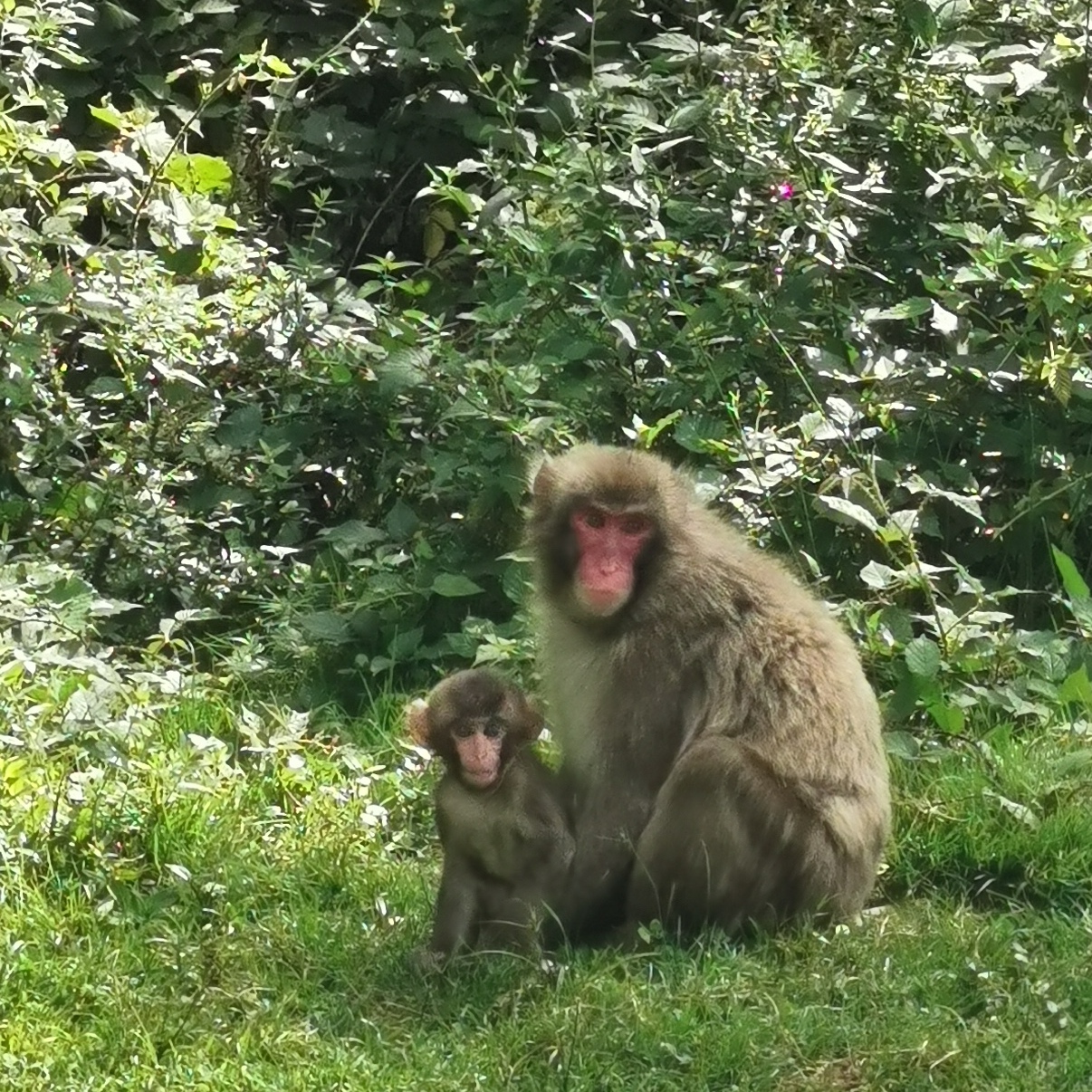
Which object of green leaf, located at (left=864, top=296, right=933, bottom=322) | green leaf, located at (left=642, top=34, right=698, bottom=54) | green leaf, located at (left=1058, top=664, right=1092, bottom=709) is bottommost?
green leaf, located at (left=1058, top=664, right=1092, bottom=709)

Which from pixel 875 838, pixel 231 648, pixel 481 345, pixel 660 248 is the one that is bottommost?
pixel 231 648

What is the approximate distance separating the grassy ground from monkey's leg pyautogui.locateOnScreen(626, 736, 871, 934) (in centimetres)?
11

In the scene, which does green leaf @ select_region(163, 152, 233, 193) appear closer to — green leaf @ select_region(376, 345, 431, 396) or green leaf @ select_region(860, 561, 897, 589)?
green leaf @ select_region(376, 345, 431, 396)

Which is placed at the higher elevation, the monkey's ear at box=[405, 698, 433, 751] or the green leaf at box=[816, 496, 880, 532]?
the green leaf at box=[816, 496, 880, 532]

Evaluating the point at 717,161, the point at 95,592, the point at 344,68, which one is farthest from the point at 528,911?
the point at 344,68

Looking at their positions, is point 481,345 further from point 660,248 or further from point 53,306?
point 53,306

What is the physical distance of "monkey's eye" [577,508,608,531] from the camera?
605 cm

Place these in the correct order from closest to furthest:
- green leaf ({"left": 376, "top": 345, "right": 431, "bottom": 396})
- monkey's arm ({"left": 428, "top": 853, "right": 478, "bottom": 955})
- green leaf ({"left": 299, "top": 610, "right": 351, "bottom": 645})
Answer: monkey's arm ({"left": 428, "top": 853, "right": 478, "bottom": 955}) → green leaf ({"left": 299, "top": 610, "right": 351, "bottom": 645}) → green leaf ({"left": 376, "top": 345, "right": 431, "bottom": 396})

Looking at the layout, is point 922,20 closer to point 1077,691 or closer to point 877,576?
point 877,576

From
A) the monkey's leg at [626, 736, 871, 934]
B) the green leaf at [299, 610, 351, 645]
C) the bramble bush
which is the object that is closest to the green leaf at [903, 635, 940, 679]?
the bramble bush

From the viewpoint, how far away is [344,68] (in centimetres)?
1052

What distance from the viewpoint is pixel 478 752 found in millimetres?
5816

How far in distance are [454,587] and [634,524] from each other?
2.01 m

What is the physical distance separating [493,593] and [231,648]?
1081 millimetres
